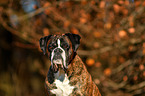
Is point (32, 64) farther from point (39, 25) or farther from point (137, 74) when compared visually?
point (137, 74)

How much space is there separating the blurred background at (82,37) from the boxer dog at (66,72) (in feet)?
8.51

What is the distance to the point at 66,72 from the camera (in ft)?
6.37

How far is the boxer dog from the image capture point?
1.82m

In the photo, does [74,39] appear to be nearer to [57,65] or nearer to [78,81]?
[57,65]

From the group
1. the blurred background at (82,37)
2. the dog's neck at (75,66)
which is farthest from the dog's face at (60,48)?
the blurred background at (82,37)

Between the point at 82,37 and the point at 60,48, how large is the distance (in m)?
4.23

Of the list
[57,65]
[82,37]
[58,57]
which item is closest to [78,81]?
[57,65]

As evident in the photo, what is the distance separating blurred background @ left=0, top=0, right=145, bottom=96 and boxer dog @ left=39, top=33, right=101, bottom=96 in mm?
2593

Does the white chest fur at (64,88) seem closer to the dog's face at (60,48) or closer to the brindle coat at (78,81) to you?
the brindle coat at (78,81)

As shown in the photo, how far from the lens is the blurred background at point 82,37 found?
17.2 feet

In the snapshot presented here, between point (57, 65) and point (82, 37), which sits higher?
point (57, 65)

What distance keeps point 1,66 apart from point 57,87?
447cm

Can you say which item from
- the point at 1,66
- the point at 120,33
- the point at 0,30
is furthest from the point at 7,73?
the point at 120,33

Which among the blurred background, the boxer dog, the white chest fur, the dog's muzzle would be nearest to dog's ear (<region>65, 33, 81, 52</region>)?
the boxer dog
